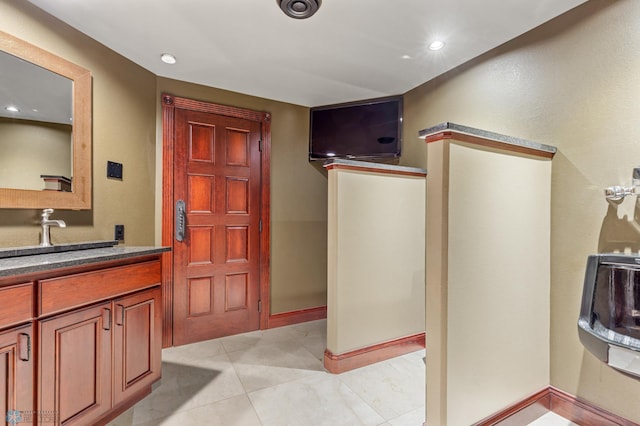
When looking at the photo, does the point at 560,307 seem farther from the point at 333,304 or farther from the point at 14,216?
the point at 14,216

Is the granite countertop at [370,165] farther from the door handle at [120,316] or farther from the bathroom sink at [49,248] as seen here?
the bathroom sink at [49,248]

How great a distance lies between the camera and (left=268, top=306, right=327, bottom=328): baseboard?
3162 mm

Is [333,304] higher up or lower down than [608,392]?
higher up

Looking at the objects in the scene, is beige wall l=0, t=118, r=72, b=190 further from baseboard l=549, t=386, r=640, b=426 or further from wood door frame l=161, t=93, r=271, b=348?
baseboard l=549, t=386, r=640, b=426

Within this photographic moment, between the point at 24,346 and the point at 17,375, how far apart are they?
11 centimetres

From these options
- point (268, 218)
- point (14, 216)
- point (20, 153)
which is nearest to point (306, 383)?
point (268, 218)

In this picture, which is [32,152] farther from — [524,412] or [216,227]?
[524,412]

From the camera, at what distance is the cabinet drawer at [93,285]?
136 centimetres

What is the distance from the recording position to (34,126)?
1.81 metres

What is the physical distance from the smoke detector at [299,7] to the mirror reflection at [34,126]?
1.51 meters

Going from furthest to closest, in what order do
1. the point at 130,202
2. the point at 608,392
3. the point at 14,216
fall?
1. the point at 130,202
2. the point at 14,216
3. the point at 608,392

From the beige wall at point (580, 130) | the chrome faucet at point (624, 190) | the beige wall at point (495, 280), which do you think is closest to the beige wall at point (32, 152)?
the beige wall at point (495, 280)

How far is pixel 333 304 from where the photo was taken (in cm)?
222

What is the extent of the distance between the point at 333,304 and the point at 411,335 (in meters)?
0.85
